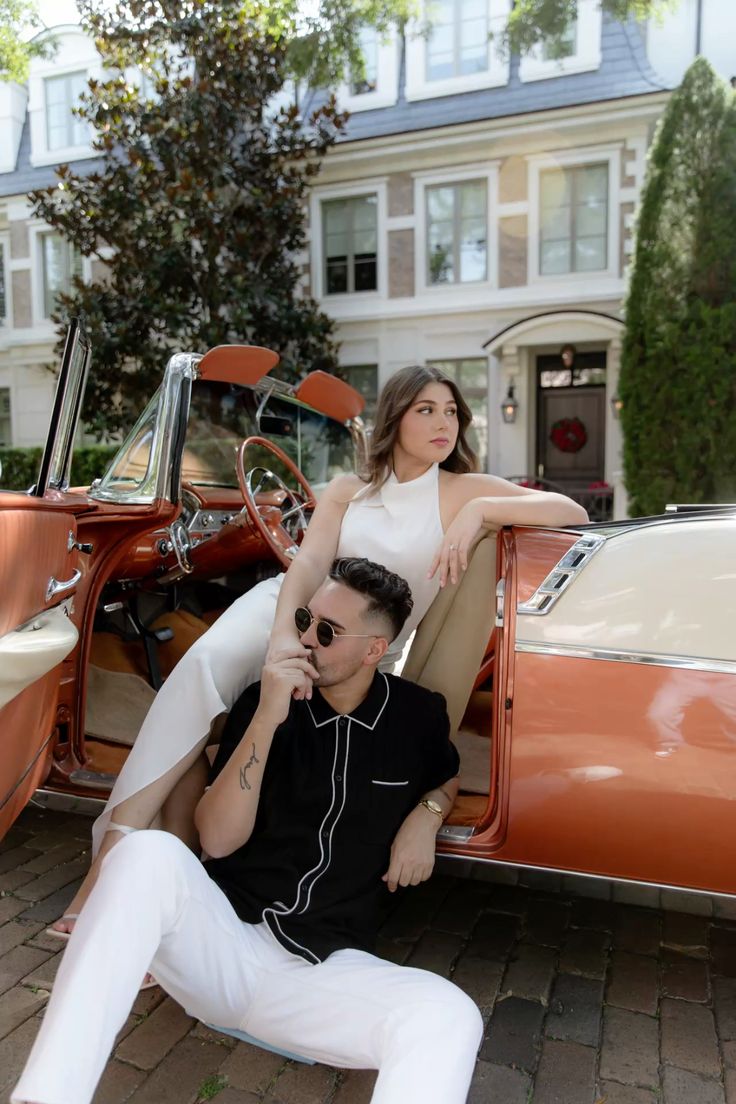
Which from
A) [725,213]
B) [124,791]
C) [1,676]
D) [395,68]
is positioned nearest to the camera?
[1,676]

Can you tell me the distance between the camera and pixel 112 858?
1660 millimetres

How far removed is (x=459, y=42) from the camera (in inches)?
518

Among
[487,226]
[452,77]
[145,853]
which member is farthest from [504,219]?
[145,853]

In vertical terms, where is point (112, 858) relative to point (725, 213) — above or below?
below

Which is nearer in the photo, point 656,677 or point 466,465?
point 656,677

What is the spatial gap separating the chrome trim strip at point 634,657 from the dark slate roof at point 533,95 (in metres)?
11.5

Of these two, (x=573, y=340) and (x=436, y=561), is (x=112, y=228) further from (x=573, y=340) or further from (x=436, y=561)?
(x=436, y=561)

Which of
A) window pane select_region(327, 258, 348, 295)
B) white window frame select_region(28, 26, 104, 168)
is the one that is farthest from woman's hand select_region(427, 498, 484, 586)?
white window frame select_region(28, 26, 104, 168)

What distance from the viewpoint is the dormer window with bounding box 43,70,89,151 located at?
15250 mm

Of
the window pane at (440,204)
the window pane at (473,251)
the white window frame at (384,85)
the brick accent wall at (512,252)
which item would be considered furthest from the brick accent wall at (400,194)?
the brick accent wall at (512,252)

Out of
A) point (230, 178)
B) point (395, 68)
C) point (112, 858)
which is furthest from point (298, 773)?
point (395, 68)

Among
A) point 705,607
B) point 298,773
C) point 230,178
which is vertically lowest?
point 298,773

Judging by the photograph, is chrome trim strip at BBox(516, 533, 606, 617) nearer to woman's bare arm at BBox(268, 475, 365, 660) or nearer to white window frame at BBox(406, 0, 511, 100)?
woman's bare arm at BBox(268, 475, 365, 660)

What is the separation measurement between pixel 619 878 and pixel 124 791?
1288 mm
